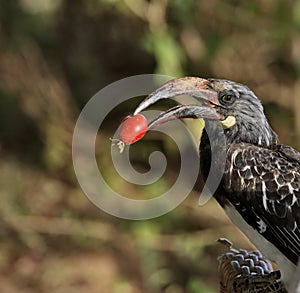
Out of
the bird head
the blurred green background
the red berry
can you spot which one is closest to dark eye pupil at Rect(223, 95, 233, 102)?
the bird head

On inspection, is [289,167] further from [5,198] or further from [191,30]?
[5,198]

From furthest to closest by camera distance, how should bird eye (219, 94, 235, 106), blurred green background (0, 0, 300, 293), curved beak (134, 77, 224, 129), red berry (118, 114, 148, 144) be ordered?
blurred green background (0, 0, 300, 293), bird eye (219, 94, 235, 106), curved beak (134, 77, 224, 129), red berry (118, 114, 148, 144)

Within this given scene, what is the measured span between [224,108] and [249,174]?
9.7 inches

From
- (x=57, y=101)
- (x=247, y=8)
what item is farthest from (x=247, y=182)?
(x=57, y=101)

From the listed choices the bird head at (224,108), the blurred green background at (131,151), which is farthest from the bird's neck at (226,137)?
the blurred green background at (131,151)

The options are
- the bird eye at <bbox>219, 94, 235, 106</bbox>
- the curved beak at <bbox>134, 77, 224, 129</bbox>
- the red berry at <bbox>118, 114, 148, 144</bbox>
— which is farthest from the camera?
the bird eye at <bbox>219, 94, 235, 106</bbox>

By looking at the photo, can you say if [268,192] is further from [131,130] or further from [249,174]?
[131,130]

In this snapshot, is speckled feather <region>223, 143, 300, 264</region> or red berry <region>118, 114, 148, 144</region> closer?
red berry <region>118, 114, 148, 144</region>

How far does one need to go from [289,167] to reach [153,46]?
2.09 meters

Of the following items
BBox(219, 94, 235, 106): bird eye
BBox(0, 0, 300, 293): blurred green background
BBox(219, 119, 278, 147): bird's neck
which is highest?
BBox(0, 0, 300, 293): blurred green background

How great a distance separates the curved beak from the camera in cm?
263

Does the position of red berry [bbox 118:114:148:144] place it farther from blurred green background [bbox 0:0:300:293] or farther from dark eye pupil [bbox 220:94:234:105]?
blurred green background [bbox 0:0:300:293]

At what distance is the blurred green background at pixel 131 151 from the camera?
5180mm

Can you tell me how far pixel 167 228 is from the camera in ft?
18.4
